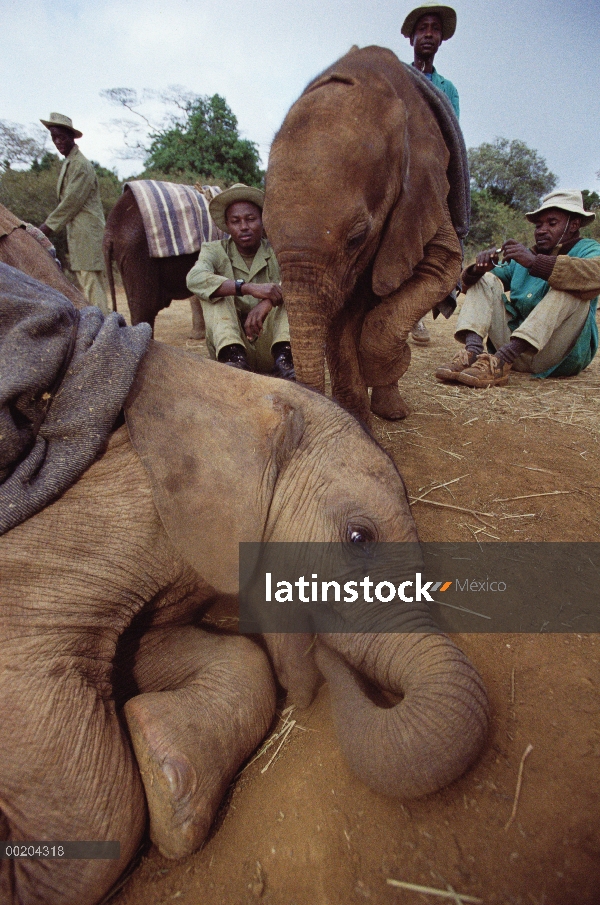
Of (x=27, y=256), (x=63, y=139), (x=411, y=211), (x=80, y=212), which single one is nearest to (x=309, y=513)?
(x=27, y=256)

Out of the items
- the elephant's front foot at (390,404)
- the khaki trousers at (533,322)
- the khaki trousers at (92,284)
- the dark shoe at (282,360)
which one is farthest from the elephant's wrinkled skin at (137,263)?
the khaki trousers at (533,322)

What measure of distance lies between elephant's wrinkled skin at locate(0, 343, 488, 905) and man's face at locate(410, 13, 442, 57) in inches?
214

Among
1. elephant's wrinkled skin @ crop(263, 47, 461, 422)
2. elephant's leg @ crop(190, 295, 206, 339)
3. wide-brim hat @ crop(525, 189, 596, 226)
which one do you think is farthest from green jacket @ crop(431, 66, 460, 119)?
elephant's leg @ crop(190, 295, 206, 339)

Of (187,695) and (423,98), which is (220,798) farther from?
(423,98)

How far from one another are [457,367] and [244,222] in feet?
9.15

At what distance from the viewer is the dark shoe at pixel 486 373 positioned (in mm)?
5547

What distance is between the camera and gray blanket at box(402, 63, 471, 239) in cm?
380

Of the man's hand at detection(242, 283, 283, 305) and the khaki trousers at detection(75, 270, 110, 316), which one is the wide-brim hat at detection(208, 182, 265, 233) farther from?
the khaki trousers at detection(75, 270, 110, 316)

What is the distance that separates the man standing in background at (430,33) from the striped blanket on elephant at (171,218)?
2.71m

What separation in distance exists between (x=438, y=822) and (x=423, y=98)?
434 centimetres

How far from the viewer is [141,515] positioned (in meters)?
1.77

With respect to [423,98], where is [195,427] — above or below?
below

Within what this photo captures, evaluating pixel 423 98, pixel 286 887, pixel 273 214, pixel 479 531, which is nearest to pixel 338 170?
pixel 273 214

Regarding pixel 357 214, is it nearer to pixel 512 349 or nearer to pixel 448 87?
pixel 512 349
